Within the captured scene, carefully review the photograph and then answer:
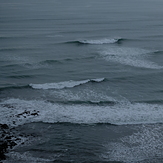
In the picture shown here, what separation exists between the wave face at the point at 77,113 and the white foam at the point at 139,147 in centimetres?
153

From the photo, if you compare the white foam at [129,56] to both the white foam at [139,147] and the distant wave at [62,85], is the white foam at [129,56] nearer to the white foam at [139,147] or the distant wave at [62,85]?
the distant wave at [62,85]

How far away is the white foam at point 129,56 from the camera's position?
113 ft

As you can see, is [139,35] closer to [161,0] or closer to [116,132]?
[116,132]

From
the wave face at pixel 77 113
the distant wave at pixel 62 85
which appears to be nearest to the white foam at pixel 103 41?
the distant wave at pixel 62 85

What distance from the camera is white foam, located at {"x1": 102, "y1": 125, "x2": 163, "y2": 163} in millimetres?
17719

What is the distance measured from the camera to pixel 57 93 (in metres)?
26.7

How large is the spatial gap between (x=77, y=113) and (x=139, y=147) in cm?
631

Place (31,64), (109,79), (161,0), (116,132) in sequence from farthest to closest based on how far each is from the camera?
1. (161,0)
2. (31,64)
3. (109,79)
4. (116,132)

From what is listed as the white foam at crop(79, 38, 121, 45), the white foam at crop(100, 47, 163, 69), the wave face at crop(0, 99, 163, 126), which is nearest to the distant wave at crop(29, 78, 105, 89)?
the wave face at crop(0, 99, 163, 126)

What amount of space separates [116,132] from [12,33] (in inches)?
1408

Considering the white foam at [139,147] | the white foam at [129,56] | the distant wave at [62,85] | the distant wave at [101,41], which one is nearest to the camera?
the white foam at [139,147]

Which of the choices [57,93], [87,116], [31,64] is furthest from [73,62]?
[87,116]

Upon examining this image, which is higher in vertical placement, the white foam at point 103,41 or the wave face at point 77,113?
the white foam at point 103,41

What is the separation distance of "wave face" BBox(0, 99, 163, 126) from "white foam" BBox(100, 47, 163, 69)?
10.9 meters
